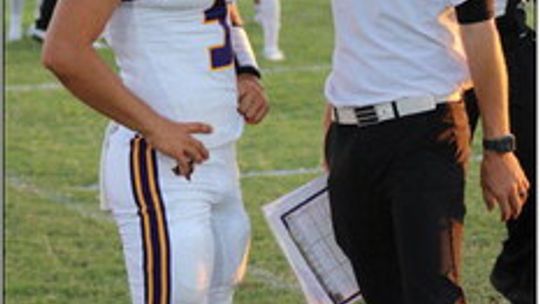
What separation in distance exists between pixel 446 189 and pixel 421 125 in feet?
0.57

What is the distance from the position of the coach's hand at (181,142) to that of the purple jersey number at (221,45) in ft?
0.57

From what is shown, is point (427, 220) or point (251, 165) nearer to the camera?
point (427, 220)

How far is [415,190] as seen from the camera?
3.88 meters

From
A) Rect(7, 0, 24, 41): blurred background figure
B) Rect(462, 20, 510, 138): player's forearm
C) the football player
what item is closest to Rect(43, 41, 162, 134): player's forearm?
the football player

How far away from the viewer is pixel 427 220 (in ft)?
12.7

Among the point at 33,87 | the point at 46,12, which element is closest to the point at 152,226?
the point at 46,12

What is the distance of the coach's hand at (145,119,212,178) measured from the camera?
371 centimetres

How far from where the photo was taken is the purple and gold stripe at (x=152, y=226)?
3.71 meters

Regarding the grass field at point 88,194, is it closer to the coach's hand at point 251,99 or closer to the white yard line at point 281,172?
the white yard line at point 281,172

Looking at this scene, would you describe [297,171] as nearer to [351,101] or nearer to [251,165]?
[251,165]

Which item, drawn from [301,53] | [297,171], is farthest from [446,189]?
[301,53]

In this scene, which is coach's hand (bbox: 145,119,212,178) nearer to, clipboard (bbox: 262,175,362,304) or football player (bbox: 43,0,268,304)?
football player (bbox: 43,0,268,304)

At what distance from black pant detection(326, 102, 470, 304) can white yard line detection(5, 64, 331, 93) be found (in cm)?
793

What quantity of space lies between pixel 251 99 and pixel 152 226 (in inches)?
18.7
